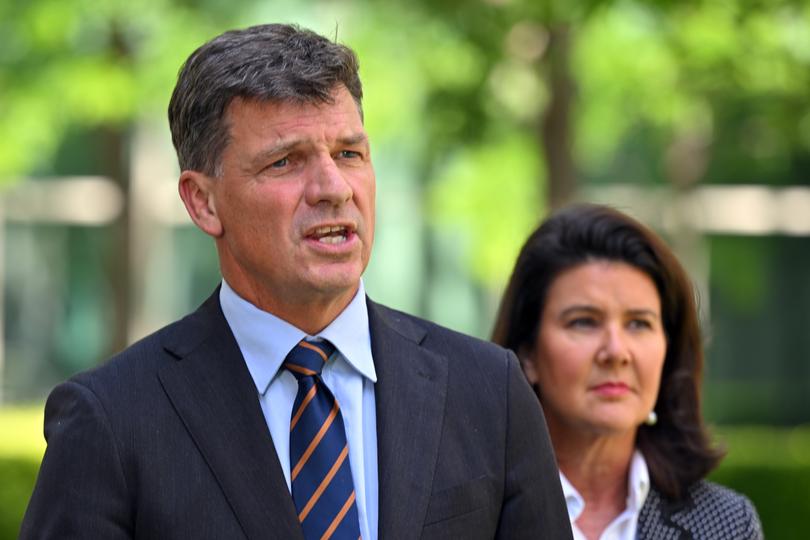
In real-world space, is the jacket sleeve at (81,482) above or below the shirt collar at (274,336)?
below

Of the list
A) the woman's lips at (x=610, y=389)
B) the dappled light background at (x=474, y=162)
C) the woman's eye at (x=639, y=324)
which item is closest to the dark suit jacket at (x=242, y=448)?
the woman's lips at (x=610, y=389)

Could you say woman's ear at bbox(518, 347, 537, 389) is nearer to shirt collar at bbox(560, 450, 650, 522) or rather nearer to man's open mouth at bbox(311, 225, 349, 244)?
shirt collar at bbox(560, 450, 650, 522)

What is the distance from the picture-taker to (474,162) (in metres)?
12.5

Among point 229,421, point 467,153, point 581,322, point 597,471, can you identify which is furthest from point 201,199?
point 467,153

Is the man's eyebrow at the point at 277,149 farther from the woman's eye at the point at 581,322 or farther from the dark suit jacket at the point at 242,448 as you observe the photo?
the woman's eye at the point at 581,322

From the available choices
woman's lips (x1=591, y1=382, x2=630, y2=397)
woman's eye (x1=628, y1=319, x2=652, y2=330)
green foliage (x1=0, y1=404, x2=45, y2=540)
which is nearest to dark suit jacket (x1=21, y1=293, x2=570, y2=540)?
woman's lips (x1=591, y1=382, x2=630, y2=397)

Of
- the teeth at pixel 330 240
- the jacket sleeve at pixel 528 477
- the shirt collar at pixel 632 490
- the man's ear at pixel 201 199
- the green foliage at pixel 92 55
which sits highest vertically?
the green foliage at pixel 92 55

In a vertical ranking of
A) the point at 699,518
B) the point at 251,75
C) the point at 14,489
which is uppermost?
the point at 251,75

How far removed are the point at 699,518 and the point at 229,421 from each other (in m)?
1.72

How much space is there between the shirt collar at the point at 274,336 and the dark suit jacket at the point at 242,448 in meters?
0.03

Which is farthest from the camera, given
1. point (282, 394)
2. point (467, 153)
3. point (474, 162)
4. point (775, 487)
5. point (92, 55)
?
point (474, 162)

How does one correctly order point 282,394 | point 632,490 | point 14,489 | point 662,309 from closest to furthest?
point 282,394, point 632,490, point 662,309, point 14,489

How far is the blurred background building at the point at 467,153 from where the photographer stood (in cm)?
Answer: 1026

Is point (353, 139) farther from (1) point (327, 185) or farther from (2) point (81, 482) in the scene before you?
(2) point (81, 482)
